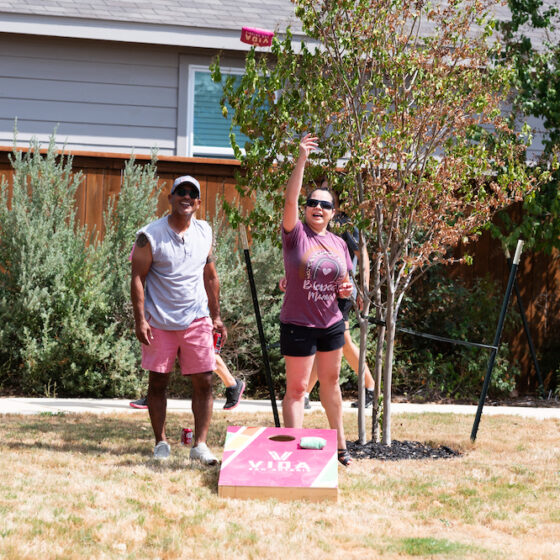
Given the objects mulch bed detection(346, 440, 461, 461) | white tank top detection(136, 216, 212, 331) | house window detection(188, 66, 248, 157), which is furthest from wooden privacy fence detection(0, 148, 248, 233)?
mulch bed detection(346, 440, 461, 461)

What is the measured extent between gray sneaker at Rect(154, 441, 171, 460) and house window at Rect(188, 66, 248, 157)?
6129 millimetres

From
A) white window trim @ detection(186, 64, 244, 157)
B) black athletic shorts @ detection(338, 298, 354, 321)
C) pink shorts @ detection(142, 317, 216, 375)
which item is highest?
white window trim @ detection(186, 64, 244, 157)

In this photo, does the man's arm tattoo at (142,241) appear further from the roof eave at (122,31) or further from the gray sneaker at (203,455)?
the roof eave at (122,31)

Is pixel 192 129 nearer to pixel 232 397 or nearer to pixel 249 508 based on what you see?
pixel 232 397

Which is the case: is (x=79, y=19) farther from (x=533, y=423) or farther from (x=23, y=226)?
(x=533, y=423)

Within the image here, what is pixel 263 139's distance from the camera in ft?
20.8

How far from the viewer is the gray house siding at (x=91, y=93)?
10859 millimetres

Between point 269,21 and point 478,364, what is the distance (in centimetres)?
535

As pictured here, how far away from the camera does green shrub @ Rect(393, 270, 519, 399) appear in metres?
9.17

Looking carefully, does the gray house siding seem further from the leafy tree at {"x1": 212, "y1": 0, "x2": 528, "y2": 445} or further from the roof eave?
the leafy tree at {"x1": 212, "y1": 0, "x2": 528, "y2": 445}

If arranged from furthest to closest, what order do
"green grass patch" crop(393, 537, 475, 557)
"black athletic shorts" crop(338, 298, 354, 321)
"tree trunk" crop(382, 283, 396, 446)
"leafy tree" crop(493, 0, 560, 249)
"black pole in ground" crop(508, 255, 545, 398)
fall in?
1. "black pole in ground" crop(508, 255, 545, 398)
2. "leafy tree" crop(493, 0, 560, 249)
3. "black athletic shorts" crop(338, 298, 354, 321)
4. "tree trunk" crop(382, 283, 396, 446)
5. "green grass patch" crop(393, 537, 475, 557)

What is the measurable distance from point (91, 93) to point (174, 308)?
6124 millimetres

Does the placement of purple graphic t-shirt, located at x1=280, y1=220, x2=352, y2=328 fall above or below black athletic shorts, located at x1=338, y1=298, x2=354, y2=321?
above

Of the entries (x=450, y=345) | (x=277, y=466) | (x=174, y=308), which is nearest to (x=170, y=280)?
(x=174, y=308)
